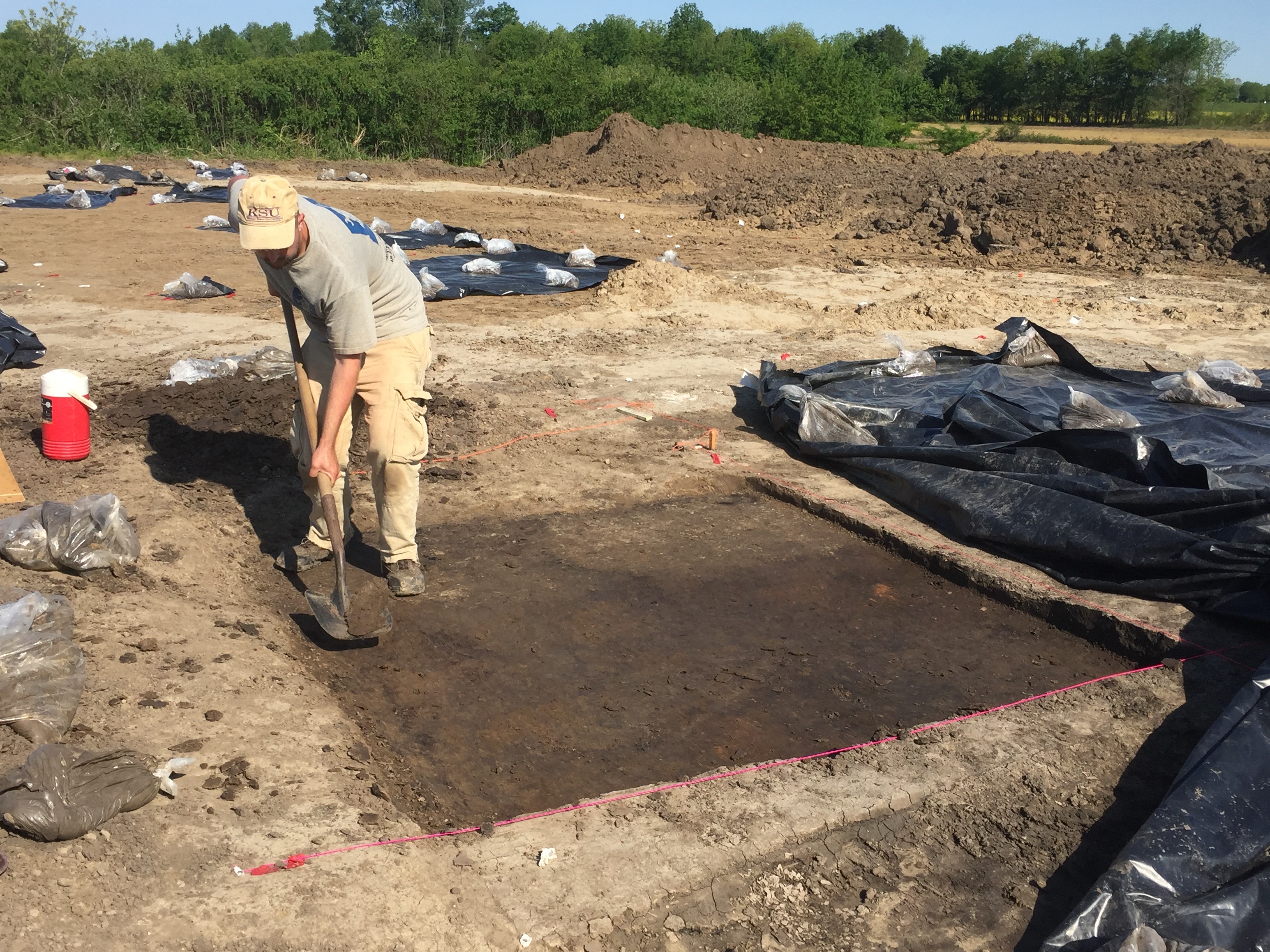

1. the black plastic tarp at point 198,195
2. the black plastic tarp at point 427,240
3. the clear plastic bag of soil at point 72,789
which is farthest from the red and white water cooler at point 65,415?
the black plastic tarp at point 198,195

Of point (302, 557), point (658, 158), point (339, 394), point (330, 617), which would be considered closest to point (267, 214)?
point (339, 394)

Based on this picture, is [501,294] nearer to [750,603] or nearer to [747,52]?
[750,603]

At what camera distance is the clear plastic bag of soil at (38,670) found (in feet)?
9.93

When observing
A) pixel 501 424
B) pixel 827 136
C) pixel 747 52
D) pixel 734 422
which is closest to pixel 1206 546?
pixel 734 422

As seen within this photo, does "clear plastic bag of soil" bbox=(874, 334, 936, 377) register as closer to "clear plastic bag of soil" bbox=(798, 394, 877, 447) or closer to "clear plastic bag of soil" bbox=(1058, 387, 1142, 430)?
"clear plastic bag of soil" bbox=(798, 394, 877, 447)

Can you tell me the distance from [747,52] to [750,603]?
1571 inches

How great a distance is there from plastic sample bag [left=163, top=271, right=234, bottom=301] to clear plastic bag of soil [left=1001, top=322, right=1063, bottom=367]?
23.7 ft

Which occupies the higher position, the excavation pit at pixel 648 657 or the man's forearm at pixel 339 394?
the man's forearm at pixel 339 394

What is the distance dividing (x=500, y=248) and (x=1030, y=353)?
6.92 meters

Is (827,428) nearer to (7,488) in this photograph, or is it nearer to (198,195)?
(7,488)

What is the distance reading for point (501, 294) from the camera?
34.3 ft

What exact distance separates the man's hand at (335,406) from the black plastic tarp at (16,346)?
14.5ft

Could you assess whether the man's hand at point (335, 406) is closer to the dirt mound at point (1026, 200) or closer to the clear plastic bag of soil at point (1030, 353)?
the clear plastic bag of soil at point (1030, 353)

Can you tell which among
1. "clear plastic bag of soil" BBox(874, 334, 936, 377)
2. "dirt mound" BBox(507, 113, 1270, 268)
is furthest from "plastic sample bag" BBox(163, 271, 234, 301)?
"dirt mound" BBox(507, 113, 1270, 268)
